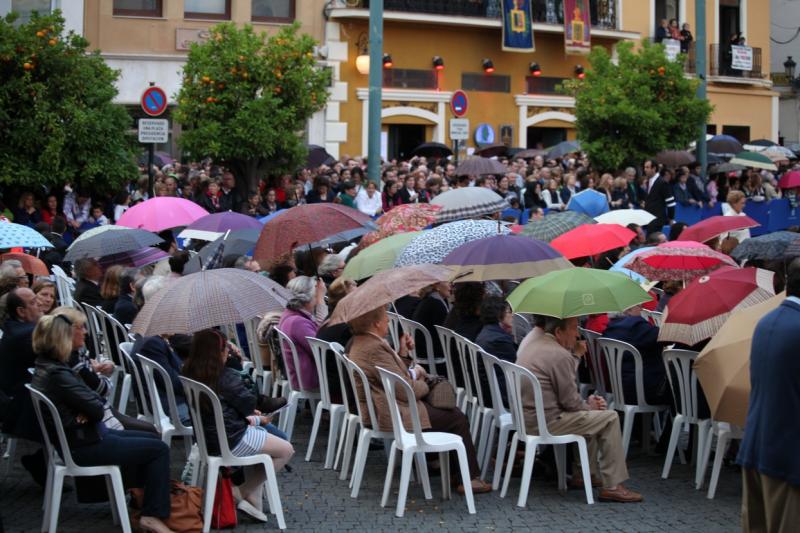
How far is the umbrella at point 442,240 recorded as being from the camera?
1027 centimetres

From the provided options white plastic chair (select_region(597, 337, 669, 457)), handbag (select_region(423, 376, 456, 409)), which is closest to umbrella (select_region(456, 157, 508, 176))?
white plastic chair (select_region(597, 337, 669, 457))

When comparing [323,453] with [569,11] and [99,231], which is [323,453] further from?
[569,11]

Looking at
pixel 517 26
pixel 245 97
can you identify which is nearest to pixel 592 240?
pixel 245 97

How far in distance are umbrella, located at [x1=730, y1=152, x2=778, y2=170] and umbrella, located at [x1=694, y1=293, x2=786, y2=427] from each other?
21.0 metres

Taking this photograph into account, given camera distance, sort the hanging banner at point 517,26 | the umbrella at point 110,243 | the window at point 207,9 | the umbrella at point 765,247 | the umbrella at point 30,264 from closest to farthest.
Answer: the umbrella at point 765,247 < the umbrella at point 30,264 < the umbrella at point 110,243 < the window at point 207,9 < the hanging banner at point 517,26

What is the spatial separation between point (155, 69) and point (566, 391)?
2154cm

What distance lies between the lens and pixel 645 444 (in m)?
9.38

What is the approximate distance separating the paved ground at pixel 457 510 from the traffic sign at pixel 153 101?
974 cm

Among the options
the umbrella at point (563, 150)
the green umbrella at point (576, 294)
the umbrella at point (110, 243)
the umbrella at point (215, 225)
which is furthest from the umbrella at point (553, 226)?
the umbrella at point (563, 150)

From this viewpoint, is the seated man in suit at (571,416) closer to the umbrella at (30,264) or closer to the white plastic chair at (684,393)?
the white plastic chair at (684,393)

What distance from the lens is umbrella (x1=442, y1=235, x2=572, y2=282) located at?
9.58 m

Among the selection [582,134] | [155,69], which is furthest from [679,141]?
[155,69]

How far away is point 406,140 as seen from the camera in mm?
33000

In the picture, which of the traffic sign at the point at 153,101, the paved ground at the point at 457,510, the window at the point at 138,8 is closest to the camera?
the paved ground at the point at 457,510
